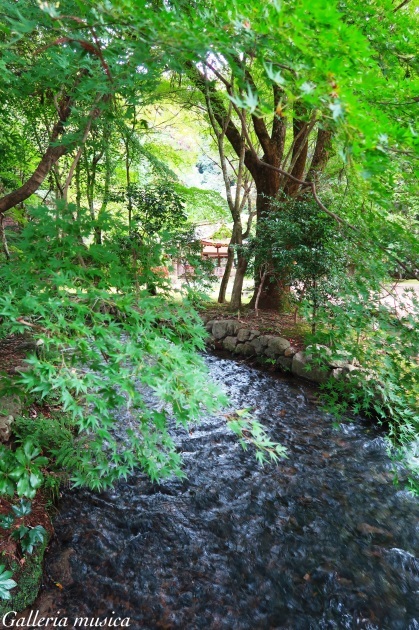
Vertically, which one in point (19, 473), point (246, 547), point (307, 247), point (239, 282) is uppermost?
point (307, 247)

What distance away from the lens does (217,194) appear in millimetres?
8734

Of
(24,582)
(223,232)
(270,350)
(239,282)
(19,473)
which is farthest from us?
(223,232)

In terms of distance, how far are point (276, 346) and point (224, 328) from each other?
54.7 inches

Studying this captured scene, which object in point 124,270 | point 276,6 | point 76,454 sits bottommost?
point 76,454

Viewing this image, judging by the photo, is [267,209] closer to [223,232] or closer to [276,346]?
[276,346]

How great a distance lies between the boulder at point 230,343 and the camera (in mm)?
6777

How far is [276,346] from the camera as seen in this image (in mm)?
5953

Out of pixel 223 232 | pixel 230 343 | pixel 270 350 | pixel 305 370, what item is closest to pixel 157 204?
pixel 230 343

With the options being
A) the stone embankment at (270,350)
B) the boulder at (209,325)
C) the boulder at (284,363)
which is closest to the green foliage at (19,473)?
the stone embankment at (270,350)

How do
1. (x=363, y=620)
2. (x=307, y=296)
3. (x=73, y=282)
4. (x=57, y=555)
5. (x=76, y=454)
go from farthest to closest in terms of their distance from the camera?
(x=307, y=296) < (x=76, y=454) < (x=57, y=555) < (x=363, y=620) < (x=73, y=282)

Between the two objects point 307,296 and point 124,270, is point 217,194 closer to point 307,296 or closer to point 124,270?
point 307,296

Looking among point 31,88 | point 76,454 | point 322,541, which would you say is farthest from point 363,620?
point 31,88

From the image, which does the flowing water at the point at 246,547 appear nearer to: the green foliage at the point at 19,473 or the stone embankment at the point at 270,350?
the green foliage at the point at 19,473

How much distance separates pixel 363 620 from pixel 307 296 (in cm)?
409
